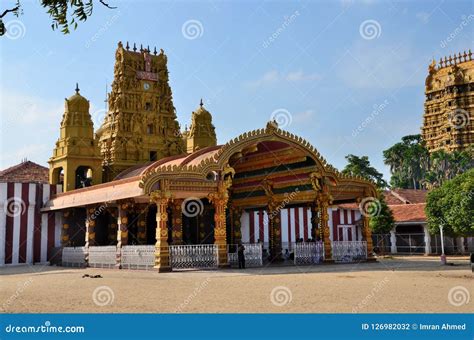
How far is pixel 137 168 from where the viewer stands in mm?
28547

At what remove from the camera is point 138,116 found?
31656 millimetres

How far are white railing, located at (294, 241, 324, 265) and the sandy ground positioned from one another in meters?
5.73

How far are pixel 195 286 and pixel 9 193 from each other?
17.0 meters

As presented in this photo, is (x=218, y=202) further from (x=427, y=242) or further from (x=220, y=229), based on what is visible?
(x=427, y=242)

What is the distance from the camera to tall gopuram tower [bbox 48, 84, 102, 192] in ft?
95.4

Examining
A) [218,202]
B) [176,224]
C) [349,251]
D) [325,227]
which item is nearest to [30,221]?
[176,224]

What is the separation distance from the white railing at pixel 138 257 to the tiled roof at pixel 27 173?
14.7 meters

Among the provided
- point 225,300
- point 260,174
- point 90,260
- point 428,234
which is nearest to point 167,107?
point 260,174

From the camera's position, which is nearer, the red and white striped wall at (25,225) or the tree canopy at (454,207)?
the red and white striped wall at (25,225)

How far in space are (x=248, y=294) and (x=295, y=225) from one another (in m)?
23.2

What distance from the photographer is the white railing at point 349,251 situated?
2398 cm

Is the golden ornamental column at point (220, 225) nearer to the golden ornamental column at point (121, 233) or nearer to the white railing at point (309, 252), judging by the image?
the white railing at point (309, 252)

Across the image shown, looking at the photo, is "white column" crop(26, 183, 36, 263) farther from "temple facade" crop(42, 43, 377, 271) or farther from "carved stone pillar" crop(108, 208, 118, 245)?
"carved stone pillar" crop(108, 208, 118, 245)

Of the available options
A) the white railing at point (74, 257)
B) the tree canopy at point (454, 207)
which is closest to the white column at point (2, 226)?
the white railing at point (74, 257)
